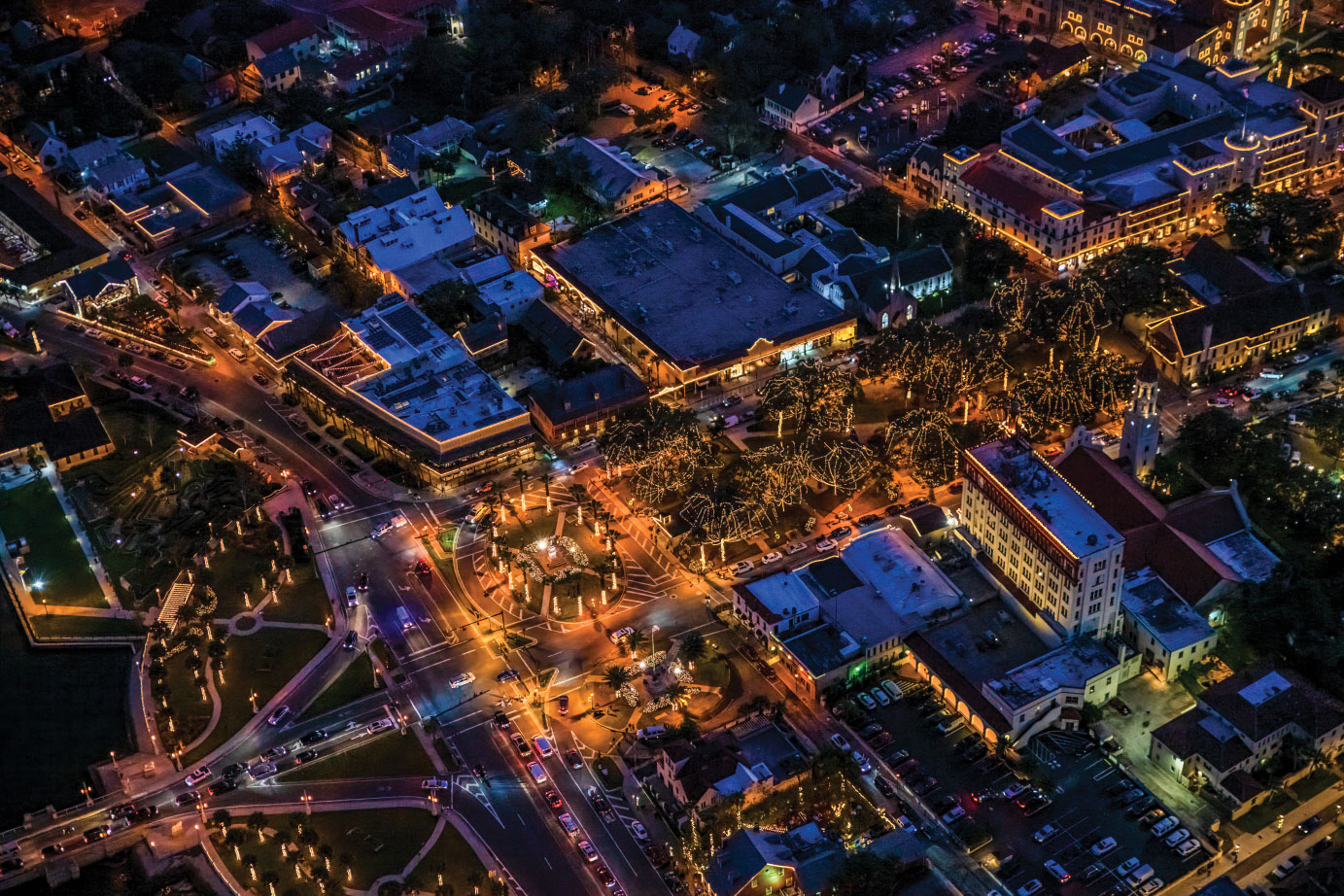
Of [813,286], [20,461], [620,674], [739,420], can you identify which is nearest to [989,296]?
[813,286]

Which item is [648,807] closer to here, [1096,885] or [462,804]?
[462,804]

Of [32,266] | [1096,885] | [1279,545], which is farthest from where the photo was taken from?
[32,266]

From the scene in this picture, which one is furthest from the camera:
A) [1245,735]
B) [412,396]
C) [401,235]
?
[401,235]

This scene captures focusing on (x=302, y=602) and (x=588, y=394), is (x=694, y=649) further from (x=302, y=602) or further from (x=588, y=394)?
(x=588, y=394)

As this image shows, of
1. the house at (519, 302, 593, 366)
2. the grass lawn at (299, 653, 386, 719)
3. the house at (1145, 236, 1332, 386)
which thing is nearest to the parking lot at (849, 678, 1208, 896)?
the grass lawn at (299, 653, 386, 719)

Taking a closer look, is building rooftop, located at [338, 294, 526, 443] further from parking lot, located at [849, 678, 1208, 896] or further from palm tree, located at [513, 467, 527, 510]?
parking lot, located at [849, 678, 1208, 896]

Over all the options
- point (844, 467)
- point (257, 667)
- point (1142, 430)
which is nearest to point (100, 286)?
point (257, 667)
